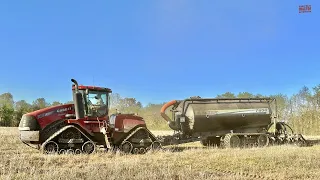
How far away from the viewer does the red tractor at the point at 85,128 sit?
12.8m

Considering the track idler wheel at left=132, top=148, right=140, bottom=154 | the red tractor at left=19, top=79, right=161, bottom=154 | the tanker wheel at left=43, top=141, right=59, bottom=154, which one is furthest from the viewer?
the track idler wheel at left=132, top=148, right=140, bottom=154

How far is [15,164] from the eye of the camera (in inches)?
365

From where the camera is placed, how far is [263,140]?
16.9 metres

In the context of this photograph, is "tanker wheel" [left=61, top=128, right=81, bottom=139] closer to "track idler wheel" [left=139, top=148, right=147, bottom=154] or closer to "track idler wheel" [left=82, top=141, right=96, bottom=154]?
"track idler wheel" [left=82, top=141, right=96, bottom=154]

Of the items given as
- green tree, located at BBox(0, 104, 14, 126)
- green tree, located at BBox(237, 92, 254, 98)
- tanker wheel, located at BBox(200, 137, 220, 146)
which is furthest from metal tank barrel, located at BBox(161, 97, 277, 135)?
green tree, located at BBox(0, 104, 14, 126)

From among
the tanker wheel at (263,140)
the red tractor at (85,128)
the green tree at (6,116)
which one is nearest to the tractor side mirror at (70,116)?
the red tractor at (85,128)

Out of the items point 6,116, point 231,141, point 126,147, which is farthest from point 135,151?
point 6,116

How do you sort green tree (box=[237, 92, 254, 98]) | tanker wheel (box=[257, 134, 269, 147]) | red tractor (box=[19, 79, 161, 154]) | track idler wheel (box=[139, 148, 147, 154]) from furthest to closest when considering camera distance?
green tree (box=[237, 92, 254, 98]) → tanker wheel (box=[257, 134, 269, 147]) → track idler wheel (box=[139, 148, 147, 154]) → red tractor (box=[19, 79, 161, 154])

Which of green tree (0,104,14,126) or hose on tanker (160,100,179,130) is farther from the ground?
green tree (0,104,14,126)

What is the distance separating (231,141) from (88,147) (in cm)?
679

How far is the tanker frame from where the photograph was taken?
16.1 metres

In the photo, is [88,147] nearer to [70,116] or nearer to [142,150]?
[70,116]

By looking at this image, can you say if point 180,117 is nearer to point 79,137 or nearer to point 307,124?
point 79,137

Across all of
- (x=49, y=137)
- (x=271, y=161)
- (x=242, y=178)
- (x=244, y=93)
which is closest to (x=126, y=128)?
(x=49, y=137)
